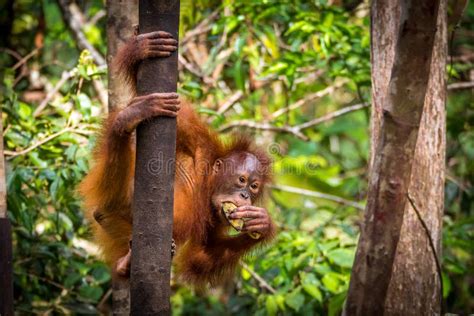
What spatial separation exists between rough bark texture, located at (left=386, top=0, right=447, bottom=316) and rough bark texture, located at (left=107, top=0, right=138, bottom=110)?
156cm

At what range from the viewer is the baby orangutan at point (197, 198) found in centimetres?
324

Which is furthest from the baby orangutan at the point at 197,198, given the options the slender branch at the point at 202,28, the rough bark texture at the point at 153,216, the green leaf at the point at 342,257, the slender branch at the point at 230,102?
the slender branch at the point at 202,28

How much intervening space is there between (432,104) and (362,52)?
165 cm

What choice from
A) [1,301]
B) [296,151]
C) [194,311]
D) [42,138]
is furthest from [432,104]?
[296,151]

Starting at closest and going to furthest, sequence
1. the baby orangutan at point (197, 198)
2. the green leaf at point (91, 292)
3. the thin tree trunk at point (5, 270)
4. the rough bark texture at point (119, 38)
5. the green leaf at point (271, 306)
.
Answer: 1. the thin tree trunk at point (5, 270)
2. the baby orangutan at point (197, 198)
3. the rough bark texture at point (119, 38)
4. the green leaf at point (271, 306)
5. the green leaf at point (91, 292)

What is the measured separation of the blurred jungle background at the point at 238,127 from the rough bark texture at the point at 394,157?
1.24 meters

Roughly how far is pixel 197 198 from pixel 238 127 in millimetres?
1753

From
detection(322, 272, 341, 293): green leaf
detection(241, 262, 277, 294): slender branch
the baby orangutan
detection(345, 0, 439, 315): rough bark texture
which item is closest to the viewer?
detection(345, 0, 439, 315): rough bark texture

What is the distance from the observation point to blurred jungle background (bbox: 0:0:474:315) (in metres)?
3.92

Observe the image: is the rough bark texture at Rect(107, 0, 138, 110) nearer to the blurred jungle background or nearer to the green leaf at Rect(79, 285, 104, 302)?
the blurred jungle background

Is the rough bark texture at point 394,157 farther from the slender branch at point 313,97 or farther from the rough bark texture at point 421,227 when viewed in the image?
the slender branch at point 313,97

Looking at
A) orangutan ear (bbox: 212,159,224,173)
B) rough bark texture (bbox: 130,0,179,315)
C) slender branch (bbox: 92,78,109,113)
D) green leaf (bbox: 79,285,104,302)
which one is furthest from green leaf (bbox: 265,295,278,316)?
slender branch (bbox: 92,78,109,113)

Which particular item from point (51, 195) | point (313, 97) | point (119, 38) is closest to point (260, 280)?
point (51, 195)

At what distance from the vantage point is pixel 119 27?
3.54 meters
